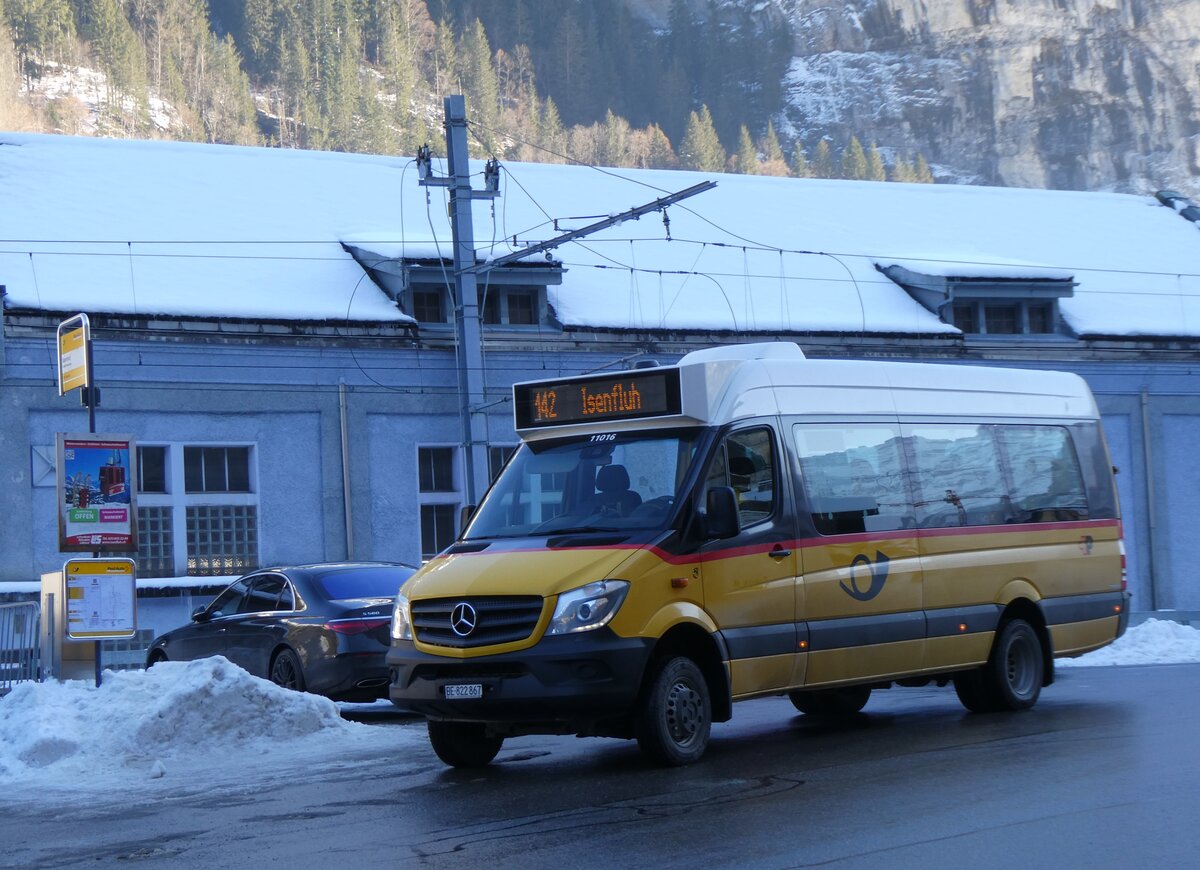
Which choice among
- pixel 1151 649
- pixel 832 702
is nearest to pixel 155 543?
pixel 832 702

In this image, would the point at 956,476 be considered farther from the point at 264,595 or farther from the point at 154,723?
the point at 264,595

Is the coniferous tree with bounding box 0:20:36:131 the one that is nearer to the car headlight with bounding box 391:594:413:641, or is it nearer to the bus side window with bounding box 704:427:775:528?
the car headlight with bounding box 391:594:413:641

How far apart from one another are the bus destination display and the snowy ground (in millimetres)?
2928

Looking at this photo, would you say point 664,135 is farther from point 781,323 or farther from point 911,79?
point 781,323

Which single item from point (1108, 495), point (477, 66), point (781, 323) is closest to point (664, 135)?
point (477, 66)

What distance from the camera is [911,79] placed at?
179 m

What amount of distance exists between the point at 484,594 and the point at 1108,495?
7.33 meters

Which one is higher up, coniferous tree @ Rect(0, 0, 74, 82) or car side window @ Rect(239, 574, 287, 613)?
coniferous tree @ Rect(0, 0, 74, 82)

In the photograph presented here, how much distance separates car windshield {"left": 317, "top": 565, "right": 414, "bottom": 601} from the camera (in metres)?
16.7

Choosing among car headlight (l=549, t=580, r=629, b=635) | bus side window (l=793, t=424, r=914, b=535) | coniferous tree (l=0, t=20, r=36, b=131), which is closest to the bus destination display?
bus side window (l=793, t=424, r=914, b=535)

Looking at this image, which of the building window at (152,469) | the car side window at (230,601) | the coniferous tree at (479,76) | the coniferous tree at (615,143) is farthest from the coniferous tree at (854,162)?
the car side window at (230,601)

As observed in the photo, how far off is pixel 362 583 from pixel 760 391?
6115 millimetres

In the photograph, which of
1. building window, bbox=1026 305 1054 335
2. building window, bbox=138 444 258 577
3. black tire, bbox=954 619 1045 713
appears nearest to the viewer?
black tire, bbox=954 619 1045 713

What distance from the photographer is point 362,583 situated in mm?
16922
